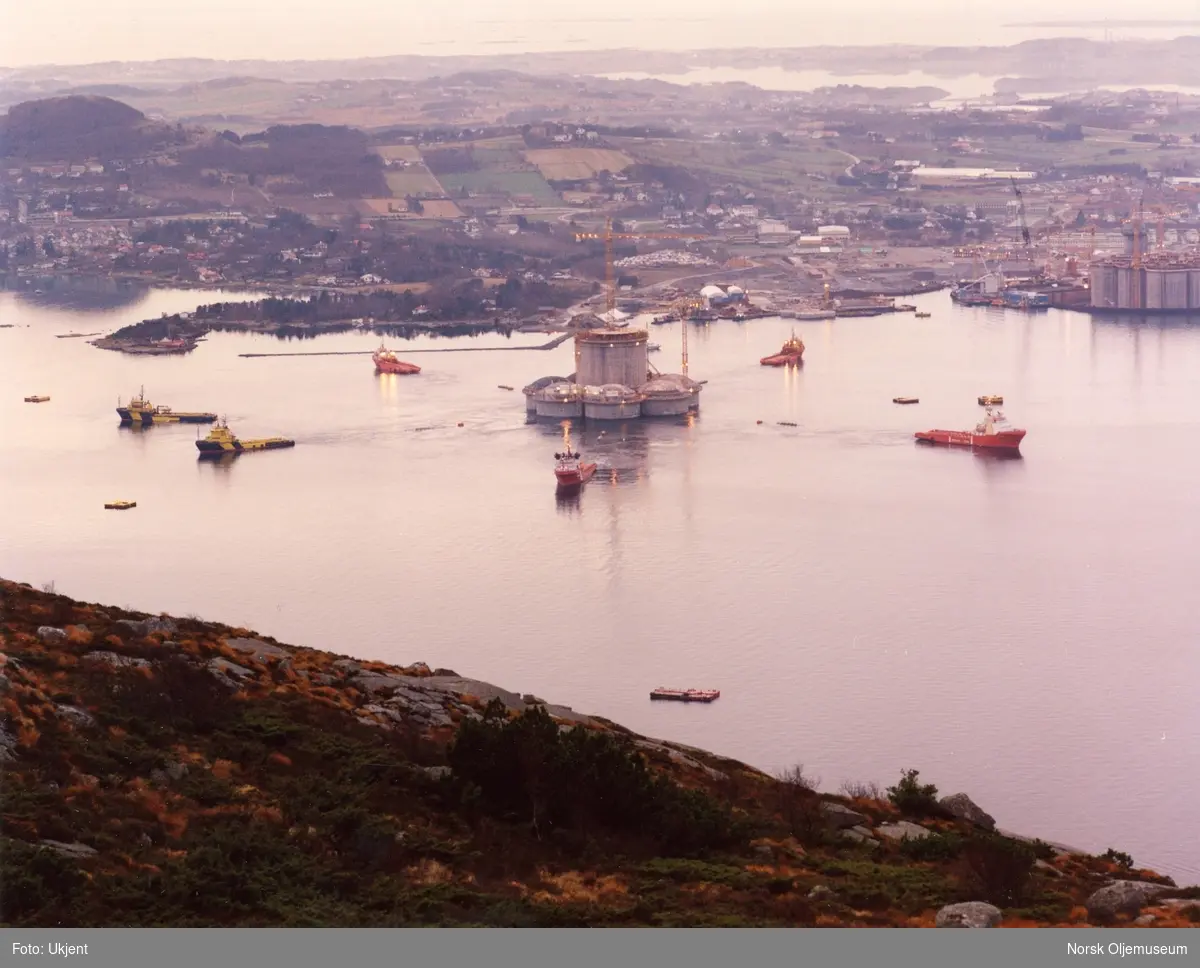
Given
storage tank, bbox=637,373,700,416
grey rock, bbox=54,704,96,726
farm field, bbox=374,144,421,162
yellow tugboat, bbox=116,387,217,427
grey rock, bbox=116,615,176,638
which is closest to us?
grey rock, bbox=54,704,96,726

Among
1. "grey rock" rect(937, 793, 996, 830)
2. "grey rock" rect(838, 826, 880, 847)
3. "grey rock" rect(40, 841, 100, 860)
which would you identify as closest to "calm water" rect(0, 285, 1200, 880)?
"grey rock" rect(937, 793, 996, 830)

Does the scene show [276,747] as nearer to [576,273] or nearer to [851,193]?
[576,273]

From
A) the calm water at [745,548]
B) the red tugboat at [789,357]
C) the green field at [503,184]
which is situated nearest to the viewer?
the calm water at [745,548]

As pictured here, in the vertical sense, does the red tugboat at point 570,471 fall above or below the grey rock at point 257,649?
below

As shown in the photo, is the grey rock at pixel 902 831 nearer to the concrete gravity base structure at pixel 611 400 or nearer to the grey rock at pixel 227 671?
the grey rock at pixel 227 671

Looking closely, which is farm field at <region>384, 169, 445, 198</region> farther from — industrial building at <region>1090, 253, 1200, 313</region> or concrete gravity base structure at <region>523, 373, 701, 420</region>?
concrete gravity base structure at <region>523, 373, 701, 420</region>

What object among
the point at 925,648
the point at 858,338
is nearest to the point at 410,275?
the point at 858,338

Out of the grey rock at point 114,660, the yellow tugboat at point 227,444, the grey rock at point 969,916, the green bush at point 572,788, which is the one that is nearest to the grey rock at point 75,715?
the grey rock at point 114,660
